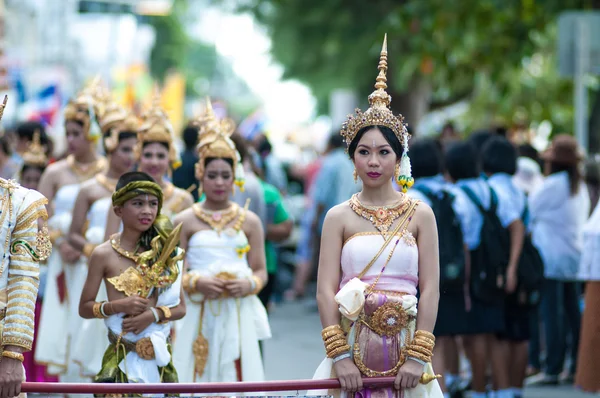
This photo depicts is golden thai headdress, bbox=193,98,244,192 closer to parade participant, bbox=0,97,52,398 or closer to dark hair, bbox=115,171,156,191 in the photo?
dark hair, bbox=115,171,156,191

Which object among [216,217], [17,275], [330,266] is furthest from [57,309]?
[330,266]

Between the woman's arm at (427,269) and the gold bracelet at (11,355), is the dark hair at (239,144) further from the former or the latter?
the gold bracelet at (11,355)

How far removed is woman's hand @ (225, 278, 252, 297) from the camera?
7930mm

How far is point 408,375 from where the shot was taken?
5.66 metres

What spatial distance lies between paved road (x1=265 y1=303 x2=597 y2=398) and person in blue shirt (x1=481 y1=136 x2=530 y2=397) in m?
1.24

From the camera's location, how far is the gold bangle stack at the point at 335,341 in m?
5.69

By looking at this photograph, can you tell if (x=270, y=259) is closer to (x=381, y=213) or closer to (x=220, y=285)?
(x=220, y=285)

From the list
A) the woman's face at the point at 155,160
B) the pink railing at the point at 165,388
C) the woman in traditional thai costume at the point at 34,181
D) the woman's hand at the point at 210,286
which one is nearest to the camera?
the pink railing at the point at 165,388

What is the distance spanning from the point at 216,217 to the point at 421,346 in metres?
2.67

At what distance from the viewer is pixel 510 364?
33.0 ft

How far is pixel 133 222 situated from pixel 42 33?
152 ft

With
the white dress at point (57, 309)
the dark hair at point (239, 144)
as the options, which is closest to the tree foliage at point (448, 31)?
the dark hair at point (239, 144)

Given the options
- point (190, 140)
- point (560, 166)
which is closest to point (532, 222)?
point (560, 166)

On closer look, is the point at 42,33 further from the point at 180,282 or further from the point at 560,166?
the point at 180,282
